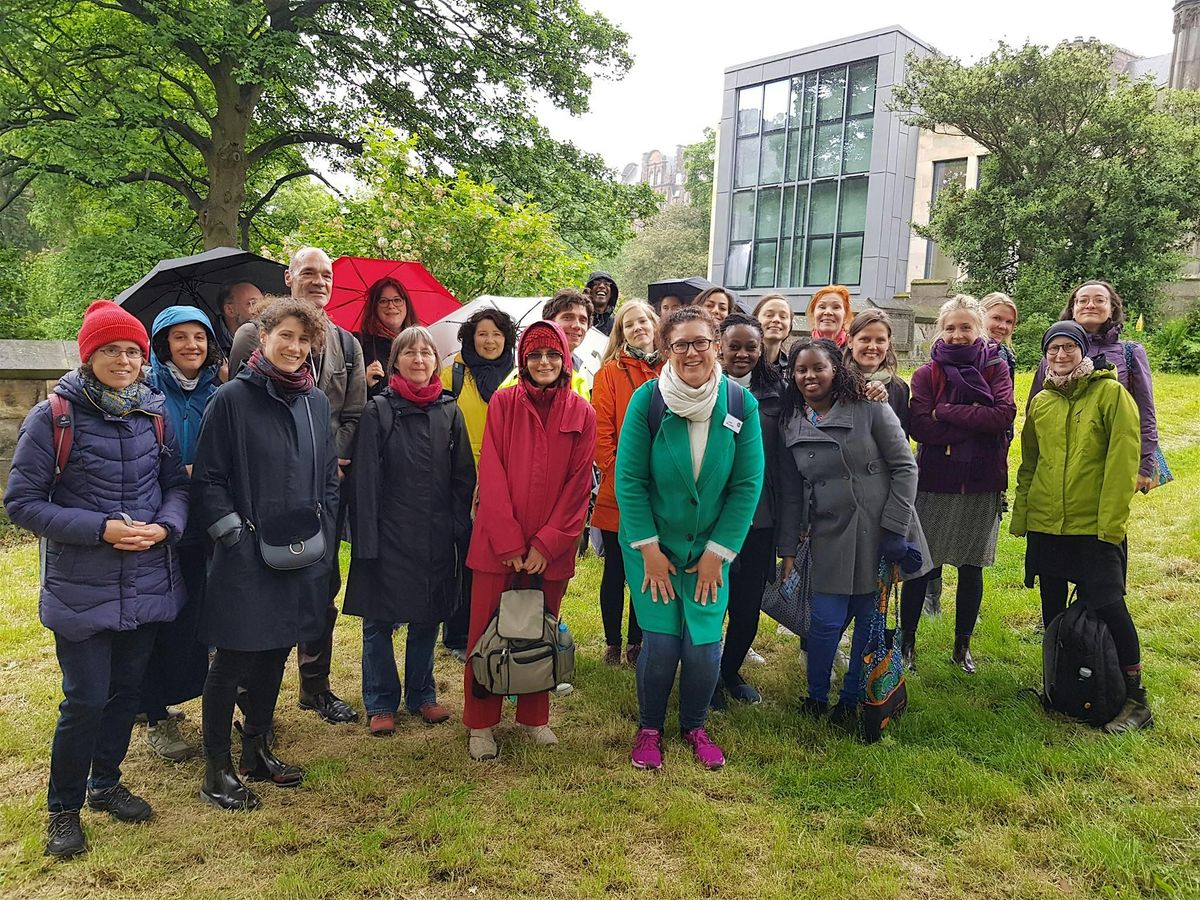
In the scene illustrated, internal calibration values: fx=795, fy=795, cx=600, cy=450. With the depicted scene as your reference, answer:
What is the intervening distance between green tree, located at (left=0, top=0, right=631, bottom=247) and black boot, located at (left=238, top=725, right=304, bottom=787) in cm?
1283

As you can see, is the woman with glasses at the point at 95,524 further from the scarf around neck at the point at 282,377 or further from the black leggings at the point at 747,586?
the black leggings at the point at 747,586

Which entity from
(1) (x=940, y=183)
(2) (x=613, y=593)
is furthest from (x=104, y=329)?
(1) (x=940, y=183)

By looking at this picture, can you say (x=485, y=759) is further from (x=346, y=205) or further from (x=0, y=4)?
(x=0, y=4)

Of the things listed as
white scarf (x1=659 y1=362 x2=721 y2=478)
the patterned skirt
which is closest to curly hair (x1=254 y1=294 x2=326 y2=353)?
white scarf (x1=659 y1=362 x2=721 y2=478)

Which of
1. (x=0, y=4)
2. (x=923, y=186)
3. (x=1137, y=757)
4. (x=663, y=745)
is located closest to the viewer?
(x=1137, y=757)

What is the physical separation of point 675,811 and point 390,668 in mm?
1621

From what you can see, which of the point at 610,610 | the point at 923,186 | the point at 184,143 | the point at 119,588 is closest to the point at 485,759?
the point at 610,610

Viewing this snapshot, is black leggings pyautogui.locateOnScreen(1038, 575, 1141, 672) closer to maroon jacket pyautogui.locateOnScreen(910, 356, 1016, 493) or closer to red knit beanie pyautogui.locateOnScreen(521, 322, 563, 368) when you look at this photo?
maroon jacket pyautogui.locateOnScreen(910, 356, 1016, 493)

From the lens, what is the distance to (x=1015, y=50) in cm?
1739

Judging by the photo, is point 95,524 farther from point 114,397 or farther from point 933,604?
point 933,604

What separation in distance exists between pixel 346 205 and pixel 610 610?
24.4 feet

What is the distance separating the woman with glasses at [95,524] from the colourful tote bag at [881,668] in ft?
10.2

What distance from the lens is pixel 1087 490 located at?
399cm

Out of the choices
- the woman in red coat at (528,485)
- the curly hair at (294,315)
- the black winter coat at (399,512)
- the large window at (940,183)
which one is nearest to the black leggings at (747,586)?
the woman in red coat at (528,485)
